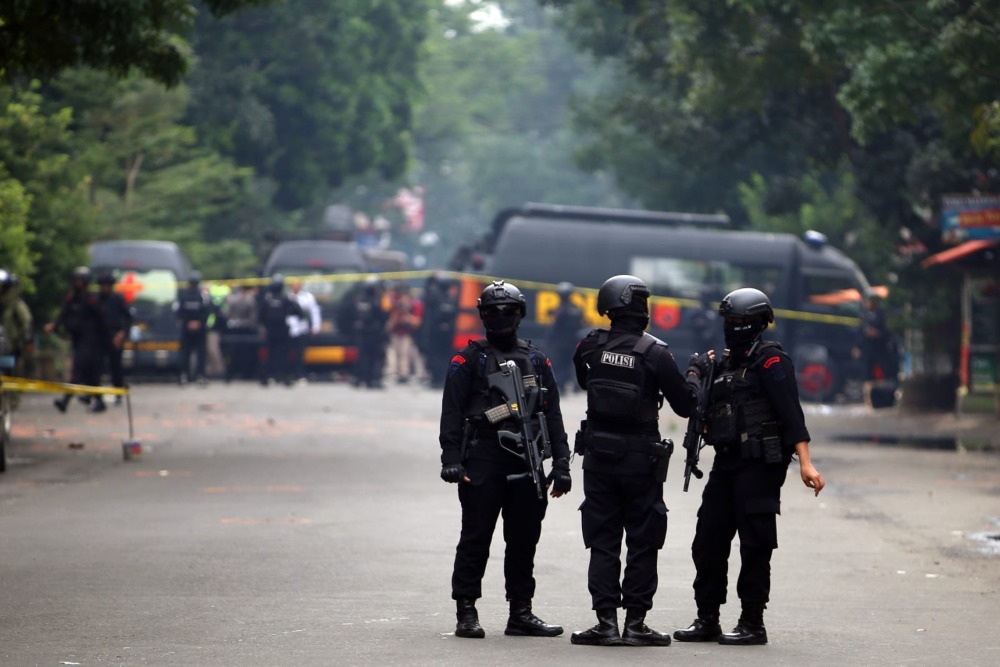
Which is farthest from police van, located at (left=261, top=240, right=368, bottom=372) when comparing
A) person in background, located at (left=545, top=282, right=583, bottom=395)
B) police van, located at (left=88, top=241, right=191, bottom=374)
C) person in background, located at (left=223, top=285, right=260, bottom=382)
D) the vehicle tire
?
the vehicle tire

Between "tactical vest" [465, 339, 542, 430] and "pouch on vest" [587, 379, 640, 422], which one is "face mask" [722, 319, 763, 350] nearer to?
"pouch on vest" [587, 379, 640, 422]

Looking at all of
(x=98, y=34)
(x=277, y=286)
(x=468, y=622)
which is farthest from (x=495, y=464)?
(x=277, y=286)

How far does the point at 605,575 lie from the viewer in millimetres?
8305

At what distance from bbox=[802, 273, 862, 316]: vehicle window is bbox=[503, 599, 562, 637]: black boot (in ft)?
89.3

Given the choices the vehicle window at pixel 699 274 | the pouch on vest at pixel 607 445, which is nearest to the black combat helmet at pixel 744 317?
the pouch on vest at pixel 607 445

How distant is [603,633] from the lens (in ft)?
27.0

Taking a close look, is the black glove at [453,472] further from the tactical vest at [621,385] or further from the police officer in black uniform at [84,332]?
the police officer in black uniform at [84,332]

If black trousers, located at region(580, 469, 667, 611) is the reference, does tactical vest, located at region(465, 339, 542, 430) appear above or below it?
above

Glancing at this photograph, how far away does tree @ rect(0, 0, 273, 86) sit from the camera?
15898mm

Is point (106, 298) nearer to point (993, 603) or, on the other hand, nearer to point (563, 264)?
point (563, 264)

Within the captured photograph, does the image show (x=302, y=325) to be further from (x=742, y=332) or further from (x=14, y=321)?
(x=742, y=332)

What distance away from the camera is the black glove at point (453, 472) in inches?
331

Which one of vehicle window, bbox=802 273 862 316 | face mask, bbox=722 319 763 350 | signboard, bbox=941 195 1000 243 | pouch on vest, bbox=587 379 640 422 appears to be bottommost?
pouch on vest, bbox=587 379 640 422

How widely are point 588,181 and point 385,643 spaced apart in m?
82.2
